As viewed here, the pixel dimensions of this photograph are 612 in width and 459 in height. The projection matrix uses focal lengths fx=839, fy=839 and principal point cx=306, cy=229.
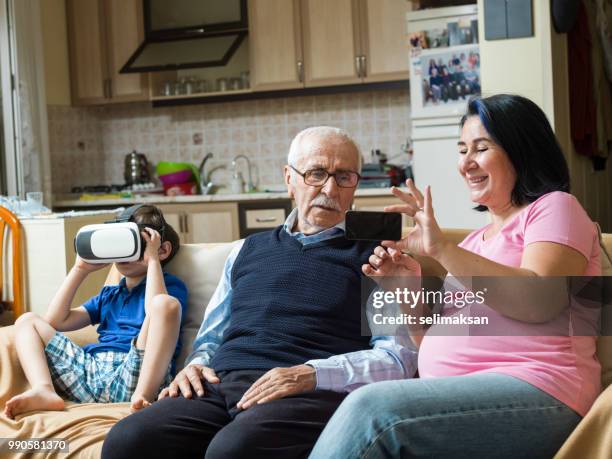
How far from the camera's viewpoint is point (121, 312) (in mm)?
2412

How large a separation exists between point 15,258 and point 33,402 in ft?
5.41

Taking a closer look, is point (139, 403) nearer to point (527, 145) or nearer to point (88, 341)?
point (88, 341)

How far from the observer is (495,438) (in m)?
1.49

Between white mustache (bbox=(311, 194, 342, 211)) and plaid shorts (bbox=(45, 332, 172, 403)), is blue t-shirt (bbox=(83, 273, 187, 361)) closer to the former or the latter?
plaid shorts (bbox=(45, 332, 172, 403))

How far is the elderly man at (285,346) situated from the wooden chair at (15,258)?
1.71 metres

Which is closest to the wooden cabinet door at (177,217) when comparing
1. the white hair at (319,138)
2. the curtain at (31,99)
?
the curtain at (31,99)

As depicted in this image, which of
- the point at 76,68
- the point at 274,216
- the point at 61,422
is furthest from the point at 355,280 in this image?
the point at 76,68

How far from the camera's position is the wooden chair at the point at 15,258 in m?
3.62

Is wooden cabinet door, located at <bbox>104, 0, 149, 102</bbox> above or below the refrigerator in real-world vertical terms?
above

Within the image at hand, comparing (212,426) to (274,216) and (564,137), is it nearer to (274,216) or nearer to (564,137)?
(564,137)

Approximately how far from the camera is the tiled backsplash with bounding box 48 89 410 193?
5.56 meters

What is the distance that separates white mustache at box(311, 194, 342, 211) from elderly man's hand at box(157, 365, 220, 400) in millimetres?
491

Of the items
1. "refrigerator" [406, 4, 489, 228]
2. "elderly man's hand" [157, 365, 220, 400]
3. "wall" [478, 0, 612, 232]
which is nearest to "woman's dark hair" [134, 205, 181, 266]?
"elderly man's hand" [157, 365, 220, 400]

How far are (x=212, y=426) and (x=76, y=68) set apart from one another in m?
4.57
